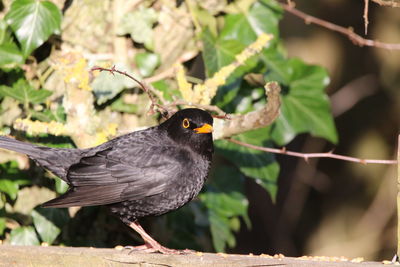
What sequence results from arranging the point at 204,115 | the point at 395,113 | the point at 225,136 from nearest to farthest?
the point at 204,115
the point at 225,136
the point at 395,113

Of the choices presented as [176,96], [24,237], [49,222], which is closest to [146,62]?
[176,96]

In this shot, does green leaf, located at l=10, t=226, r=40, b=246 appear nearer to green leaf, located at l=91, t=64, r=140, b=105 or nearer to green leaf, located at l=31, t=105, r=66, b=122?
green leaf, located at l=31, t=105, r=66, b=122

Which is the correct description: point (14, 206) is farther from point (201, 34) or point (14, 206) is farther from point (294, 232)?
point (294, 232)

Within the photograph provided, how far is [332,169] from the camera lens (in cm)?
860

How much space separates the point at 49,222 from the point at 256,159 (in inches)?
63.3

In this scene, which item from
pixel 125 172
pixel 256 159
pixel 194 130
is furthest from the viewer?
pixel 256 159

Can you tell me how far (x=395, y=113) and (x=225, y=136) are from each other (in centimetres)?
401

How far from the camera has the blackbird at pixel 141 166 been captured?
4.34m

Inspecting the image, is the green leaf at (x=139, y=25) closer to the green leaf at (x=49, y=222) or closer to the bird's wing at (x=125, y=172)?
the bird's wing at (x=125, y=172)

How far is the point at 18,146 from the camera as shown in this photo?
179 inches

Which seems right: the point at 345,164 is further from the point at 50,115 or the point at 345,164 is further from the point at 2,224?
the point at 2,224

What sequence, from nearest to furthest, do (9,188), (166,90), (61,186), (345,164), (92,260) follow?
(92,260) → (9,188) → (61,186) → (166,90) → (345,164)

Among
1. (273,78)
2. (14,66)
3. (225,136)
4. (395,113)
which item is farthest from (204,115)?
(395,113)

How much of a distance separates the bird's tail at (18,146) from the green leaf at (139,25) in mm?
1226
